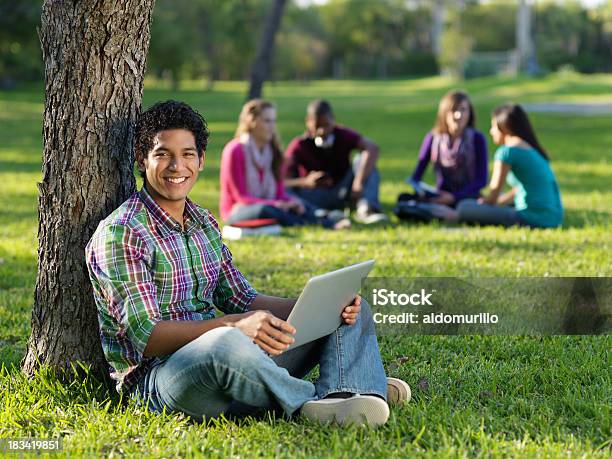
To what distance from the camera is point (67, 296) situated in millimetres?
4008

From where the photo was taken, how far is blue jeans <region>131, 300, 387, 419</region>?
331cm

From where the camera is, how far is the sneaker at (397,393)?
383cm

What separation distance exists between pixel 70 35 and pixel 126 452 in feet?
5.55

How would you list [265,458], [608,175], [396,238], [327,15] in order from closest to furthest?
[265,458] < [396,238] < [608,175] < [327,15]

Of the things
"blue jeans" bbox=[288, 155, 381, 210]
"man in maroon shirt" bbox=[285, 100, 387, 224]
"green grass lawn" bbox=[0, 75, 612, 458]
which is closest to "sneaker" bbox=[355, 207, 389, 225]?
"man in maroon shirt" bbox=[285, 100, 387, 224]

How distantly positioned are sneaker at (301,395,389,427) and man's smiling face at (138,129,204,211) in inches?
38.0

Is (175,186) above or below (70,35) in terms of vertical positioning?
below

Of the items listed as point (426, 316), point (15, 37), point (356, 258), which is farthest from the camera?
point (15, 37)

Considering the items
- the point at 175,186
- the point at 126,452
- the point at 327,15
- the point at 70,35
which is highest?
the point at 327,15

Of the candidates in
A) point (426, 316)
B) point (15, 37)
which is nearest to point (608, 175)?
point (426, 316)

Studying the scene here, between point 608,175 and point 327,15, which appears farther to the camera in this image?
point 327,15

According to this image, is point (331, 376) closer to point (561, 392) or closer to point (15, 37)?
point (561, 392)

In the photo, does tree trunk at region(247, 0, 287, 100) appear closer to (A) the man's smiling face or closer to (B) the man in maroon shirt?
(B) the man in maroon shirt

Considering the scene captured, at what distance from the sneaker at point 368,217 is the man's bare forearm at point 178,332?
551 centimetres
